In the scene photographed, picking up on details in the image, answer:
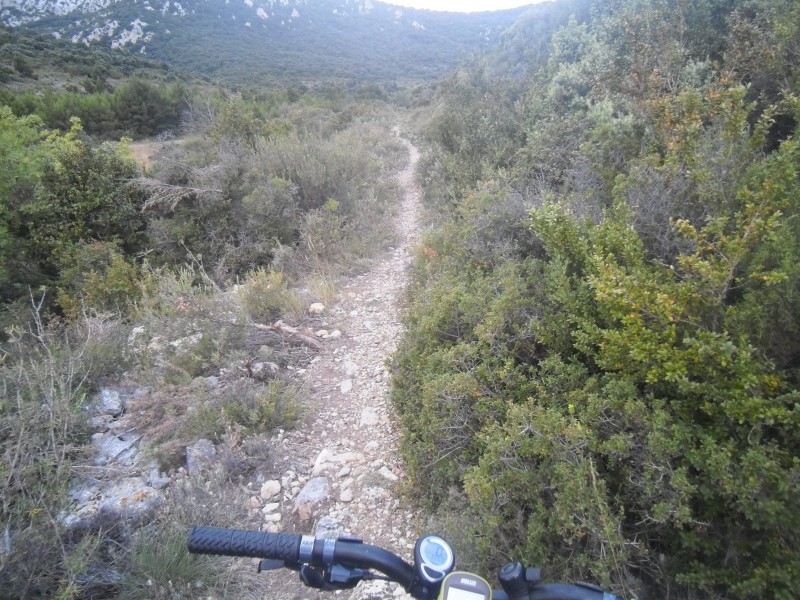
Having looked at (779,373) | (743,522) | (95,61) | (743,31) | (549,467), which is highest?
(743,31)

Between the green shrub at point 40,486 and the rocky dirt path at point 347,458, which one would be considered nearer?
the green shrub at point 40,486

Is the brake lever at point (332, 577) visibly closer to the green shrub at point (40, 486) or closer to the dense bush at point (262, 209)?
the green shrub at point (40, 486)

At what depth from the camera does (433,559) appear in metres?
1.35

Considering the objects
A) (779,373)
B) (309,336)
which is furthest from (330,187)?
(779,373)

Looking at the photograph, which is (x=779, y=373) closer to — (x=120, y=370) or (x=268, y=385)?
(x=268, y=385)

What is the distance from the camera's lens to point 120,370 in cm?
421

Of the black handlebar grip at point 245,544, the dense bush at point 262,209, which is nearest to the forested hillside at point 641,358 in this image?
the black handlebar grip at point 245,544

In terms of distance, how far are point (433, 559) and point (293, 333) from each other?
3771 mm

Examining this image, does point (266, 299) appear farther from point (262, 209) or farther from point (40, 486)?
point (40, 486)

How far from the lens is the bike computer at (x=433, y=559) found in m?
1.32

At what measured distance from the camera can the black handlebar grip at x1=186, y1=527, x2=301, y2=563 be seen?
4.33 feet

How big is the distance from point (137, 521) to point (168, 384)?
4.72 feet

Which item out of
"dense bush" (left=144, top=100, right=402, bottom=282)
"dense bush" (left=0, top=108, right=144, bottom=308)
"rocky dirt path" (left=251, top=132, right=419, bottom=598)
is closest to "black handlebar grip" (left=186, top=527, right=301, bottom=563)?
"rocky dirt path" (left=251, top=132, right=419, bottom=598)

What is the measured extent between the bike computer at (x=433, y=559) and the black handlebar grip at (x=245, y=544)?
0.39 meters
